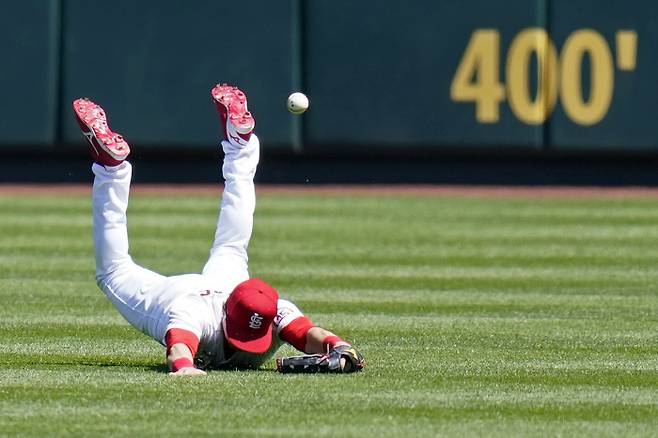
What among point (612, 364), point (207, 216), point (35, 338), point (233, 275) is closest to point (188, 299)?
point (233, 275)

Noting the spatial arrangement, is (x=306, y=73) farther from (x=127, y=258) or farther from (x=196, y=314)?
(x=196, y=314)

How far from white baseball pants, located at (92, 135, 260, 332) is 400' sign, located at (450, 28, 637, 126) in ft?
39.5

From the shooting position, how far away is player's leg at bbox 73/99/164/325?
7.61 metres

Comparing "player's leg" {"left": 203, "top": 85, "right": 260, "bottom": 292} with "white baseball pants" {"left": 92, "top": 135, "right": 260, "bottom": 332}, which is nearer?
"white baseball pants" {"left": 92, "top": 135, "right": 260, "bottom": 332}

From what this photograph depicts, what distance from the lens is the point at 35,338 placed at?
8.39 meters

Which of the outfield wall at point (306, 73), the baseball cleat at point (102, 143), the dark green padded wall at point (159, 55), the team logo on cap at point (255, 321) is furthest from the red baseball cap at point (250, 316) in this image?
the dark green padded wall at point (159, 55)

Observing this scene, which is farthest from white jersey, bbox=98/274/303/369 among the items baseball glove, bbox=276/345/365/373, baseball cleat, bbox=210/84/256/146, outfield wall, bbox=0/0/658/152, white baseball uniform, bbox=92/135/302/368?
outfield wall, bbox=0/0/658/152

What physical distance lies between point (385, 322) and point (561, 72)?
10.7 m

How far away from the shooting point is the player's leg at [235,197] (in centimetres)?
782

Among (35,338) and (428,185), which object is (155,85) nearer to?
(428,185)

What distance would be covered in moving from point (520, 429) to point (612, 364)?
186 cm

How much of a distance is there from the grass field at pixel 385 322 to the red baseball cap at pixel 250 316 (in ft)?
0.58

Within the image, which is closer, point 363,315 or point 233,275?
point 233,275

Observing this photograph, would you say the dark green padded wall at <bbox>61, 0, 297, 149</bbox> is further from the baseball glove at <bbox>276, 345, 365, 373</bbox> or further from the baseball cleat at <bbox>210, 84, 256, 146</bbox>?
the baseball glove at <bbox>276, 345, 365, 373</bbox>
